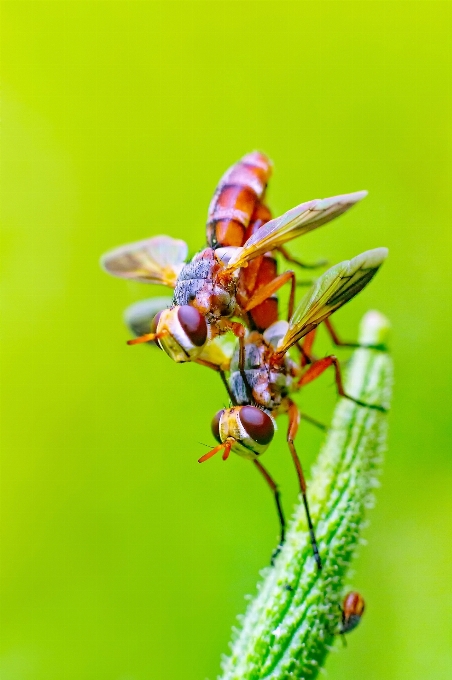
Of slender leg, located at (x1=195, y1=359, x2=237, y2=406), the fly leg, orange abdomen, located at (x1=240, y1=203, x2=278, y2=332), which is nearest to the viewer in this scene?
the fly leg

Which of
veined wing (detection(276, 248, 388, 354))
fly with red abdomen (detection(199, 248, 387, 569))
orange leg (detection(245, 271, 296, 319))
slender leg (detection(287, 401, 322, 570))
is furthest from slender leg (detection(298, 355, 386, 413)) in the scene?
orange leg (detection(245, 271, 296, 319))

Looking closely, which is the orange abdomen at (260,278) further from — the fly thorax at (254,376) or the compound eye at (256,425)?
the compound eye at (256,425)

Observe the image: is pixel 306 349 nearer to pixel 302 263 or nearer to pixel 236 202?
pixel 236 202

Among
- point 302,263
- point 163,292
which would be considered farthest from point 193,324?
point 163,292

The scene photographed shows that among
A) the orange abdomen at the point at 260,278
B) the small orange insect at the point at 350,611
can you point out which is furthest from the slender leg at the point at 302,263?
the small orange insect at the point at 350,611

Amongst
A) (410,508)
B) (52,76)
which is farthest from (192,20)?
(410,508)

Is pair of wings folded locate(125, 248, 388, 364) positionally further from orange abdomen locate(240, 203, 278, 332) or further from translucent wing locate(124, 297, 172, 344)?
translucent wing locate(124, 297, 172, 344)

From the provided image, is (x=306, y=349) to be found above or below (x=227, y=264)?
below
